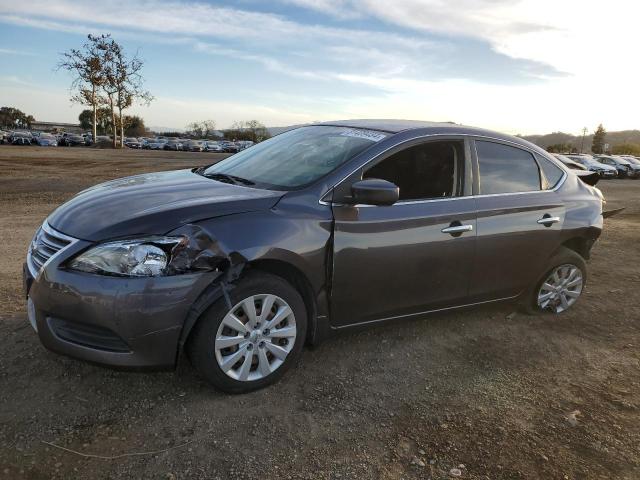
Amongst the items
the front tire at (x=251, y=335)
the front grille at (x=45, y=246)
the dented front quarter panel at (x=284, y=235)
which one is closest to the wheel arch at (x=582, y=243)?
the dented front quarter panel at (x=284, y=235)

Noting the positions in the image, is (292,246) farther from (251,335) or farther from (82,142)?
(82,142)

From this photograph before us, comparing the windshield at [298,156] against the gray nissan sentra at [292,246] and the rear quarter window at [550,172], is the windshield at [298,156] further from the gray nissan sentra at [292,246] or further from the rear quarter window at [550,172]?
the rear quarter window at [550,172]

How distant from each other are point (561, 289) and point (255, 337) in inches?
124

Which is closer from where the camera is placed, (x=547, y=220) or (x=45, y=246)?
(x=45, y=246)

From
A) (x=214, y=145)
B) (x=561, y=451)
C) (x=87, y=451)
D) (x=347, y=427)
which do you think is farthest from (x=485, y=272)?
(x=214, y=145)

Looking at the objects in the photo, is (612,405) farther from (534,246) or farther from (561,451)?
(534,246)

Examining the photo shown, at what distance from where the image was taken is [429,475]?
2637mm

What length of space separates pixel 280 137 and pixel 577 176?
2.84 meters

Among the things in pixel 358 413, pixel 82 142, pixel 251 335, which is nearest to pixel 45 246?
pixel 251 335

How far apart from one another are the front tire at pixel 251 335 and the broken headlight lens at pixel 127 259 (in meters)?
0.39

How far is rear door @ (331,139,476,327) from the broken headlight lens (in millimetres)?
1089

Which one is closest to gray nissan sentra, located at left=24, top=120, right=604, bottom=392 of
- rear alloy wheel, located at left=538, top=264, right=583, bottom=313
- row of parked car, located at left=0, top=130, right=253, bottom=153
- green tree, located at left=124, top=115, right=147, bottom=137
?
rear alloy wheel, located at left=538, top=264, right=583, bottom=313

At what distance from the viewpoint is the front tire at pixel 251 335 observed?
3000mm

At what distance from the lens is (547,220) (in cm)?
448
